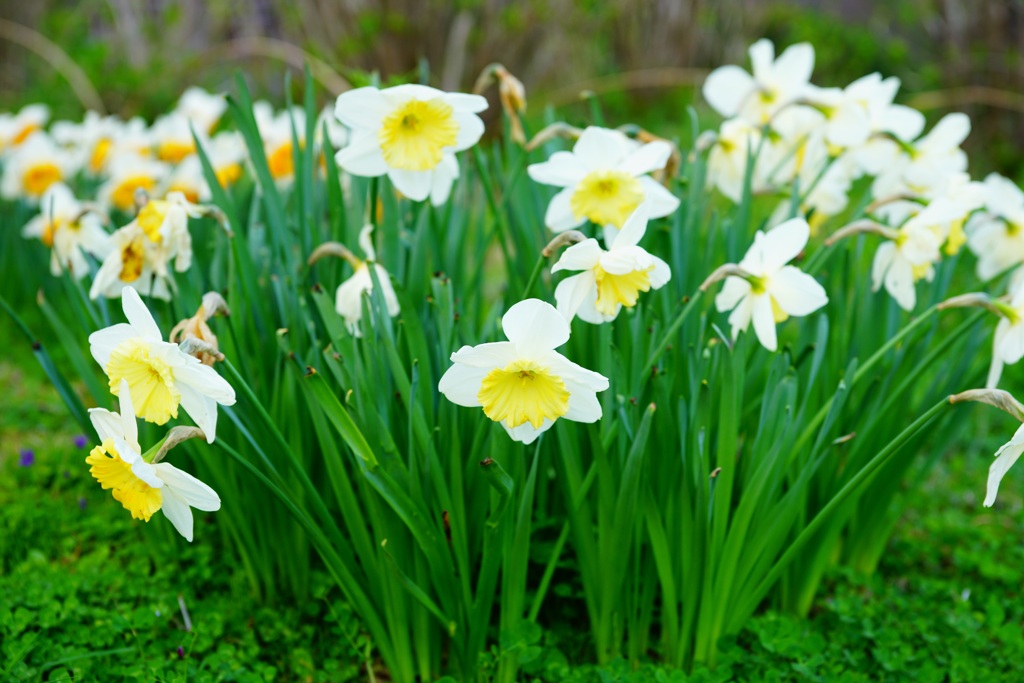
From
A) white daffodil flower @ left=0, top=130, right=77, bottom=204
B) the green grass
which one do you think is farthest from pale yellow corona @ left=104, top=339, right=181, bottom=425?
white daffodil flower @ left=0, top=130, right=77, bottom=204

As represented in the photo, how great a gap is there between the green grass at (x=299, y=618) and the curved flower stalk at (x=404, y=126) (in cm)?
78

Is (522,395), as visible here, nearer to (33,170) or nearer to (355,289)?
(355,289)

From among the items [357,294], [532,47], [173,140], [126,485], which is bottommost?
[126,485]

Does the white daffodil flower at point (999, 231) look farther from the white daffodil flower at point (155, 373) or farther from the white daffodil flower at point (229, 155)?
the white daffodil flower at point (229, 155)

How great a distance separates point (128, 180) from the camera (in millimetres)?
2924

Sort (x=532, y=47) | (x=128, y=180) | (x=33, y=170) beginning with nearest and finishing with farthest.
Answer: (x=128, y=180) < (x=33, y=170) < (x=532, y=47)

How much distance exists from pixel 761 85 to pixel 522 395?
4.74ft

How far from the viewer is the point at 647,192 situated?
5.45ft

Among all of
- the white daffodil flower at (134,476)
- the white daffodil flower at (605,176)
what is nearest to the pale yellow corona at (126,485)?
the white daffodil flower at (134,476)

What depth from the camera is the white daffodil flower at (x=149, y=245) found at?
1.65 m

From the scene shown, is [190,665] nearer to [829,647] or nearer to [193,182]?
[829,647]

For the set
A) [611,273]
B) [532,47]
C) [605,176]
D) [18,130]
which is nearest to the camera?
[611,273]

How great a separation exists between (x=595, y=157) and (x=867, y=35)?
697 cm

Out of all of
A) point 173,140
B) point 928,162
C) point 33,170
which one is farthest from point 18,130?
point 928,162
